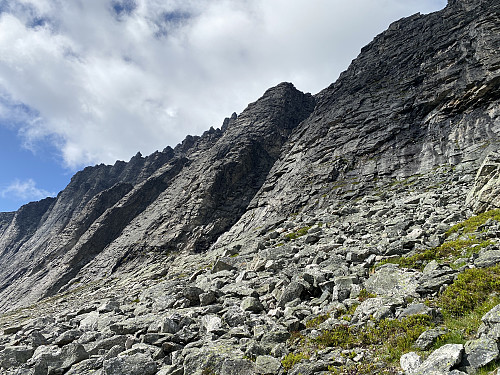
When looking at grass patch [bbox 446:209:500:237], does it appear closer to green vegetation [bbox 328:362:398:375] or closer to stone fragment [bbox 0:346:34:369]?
green vegetation [bbox 328:362:398:375]

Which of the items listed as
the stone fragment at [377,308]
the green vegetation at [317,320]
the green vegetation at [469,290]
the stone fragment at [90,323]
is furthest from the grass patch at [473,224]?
the stone fragment at [90,323]

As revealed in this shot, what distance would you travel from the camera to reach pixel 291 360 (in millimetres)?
7824

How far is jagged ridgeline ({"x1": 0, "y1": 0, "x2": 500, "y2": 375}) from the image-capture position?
326 inches

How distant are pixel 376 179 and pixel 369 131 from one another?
16.4 m

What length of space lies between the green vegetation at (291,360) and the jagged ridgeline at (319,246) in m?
0.05

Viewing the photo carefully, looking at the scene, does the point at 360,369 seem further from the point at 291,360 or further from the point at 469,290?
the point at 469,290

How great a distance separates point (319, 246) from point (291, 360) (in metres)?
12.7

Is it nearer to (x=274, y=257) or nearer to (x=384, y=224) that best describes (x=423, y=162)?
(x=384, y=224)

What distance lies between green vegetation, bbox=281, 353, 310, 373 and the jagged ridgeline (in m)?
0.05

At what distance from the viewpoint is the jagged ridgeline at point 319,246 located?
828 centimetres

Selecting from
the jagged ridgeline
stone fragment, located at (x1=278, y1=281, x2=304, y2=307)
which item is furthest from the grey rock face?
stone fragment, located at (x1=278, y1=281, x2=304, y2=307)

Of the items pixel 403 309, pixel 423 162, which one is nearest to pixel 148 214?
pixel 423 162

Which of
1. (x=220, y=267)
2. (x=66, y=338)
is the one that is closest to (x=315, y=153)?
(x=220, y=267)

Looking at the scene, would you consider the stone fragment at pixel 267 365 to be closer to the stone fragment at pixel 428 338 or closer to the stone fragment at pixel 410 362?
the stone fragment at pixel 410 362
